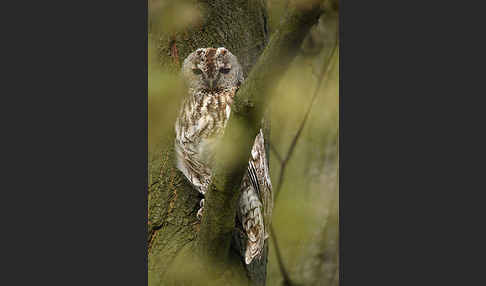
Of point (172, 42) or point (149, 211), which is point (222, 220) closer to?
point (149, 211)

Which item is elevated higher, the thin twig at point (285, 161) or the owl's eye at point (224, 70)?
the owl's eye at point (224, 70)

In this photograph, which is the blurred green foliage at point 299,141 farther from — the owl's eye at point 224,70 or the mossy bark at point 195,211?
the owl's eye at point 224,70

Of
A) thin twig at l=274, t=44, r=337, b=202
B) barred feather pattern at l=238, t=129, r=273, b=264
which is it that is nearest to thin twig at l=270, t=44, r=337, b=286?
thin twig at l=274, t=44, r=337, b=202

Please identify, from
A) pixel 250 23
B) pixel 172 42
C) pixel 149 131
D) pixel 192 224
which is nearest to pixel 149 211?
pixel 192 224

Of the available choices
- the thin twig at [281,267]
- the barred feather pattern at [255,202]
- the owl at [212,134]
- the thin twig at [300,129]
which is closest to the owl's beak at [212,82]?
the owl at [212,134]

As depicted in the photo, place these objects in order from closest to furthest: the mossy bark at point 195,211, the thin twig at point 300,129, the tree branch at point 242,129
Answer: the tree branch at point 242,129 < the mossy bark at point 195,211 < the thin twig at point 300,129

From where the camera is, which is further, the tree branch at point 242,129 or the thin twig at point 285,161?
the thin twig at point 285,161
